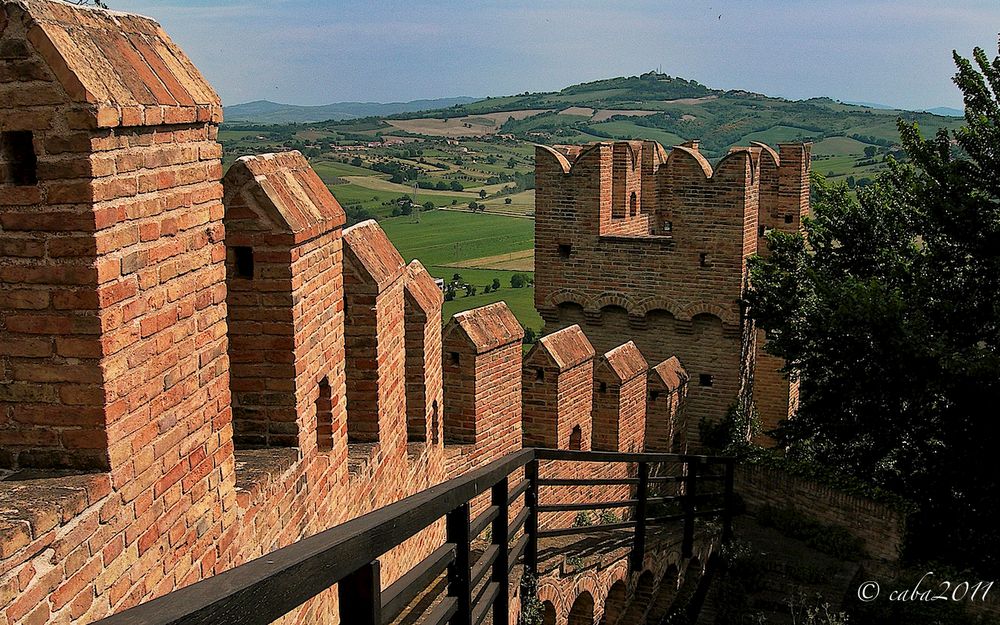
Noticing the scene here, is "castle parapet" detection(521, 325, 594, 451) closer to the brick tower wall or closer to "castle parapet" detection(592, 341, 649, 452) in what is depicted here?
"castle parapet" detection(592, 341, 649, 452)

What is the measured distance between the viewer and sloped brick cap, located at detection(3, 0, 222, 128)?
9.82 ft

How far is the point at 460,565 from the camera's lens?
397cm

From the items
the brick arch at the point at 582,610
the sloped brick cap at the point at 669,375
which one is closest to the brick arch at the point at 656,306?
the sloped brick cap at the point at 669,375

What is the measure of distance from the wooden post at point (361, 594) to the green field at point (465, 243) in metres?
46.9

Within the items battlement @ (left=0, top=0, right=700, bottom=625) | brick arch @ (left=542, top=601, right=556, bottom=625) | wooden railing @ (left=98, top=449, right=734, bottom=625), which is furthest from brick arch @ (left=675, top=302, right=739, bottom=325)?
battlement @ (left=0, top=0, right=700, bottom=625)

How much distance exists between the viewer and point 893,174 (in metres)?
15.6

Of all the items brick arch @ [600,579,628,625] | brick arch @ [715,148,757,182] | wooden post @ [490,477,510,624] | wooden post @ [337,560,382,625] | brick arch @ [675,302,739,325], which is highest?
brick arch @ [715,148,757,182]

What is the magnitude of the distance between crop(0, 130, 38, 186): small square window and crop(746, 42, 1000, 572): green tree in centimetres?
838

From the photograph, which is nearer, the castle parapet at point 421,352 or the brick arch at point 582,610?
the castle parapet at point 421,352

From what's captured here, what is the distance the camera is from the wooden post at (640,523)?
816 centimetres

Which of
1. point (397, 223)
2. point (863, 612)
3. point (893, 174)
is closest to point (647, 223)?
point (893, 174)

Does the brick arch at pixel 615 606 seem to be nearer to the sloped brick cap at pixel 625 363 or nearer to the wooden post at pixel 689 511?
the wooden post at pixel 689 511

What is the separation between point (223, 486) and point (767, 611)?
24.0ft

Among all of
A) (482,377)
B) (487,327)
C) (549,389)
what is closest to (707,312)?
(549,389)
